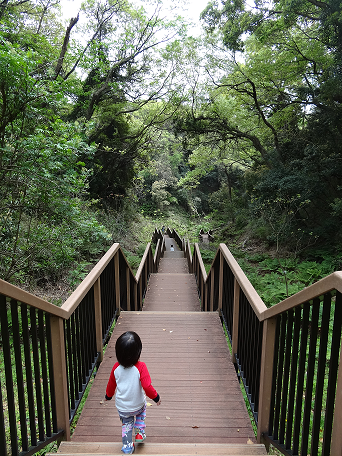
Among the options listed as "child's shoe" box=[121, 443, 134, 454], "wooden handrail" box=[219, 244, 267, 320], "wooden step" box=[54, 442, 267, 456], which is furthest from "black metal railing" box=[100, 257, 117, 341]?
"wooden handrail" box=[219, 244, 267, 320]

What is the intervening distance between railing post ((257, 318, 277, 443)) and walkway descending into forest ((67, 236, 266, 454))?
0.23 meters

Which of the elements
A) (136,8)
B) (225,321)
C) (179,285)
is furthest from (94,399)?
(136,8)

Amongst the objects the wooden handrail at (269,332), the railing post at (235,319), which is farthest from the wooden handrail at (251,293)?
the railing post at (235,319)

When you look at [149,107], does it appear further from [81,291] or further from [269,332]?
[269,332]

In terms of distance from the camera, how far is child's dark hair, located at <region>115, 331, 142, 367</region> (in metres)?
2.10

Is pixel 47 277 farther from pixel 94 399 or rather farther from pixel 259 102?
pixel 259 102

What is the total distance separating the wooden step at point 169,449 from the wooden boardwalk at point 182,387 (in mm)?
159

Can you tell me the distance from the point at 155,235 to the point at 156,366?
13869 millimetres

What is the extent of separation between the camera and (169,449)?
219cm

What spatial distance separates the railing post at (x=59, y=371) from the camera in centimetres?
216

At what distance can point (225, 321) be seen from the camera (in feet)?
12.9

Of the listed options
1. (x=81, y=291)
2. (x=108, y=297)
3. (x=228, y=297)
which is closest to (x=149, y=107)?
(x=108, y=297)

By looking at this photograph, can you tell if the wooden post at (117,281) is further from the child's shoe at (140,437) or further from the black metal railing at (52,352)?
the child's shoe at (140,437)

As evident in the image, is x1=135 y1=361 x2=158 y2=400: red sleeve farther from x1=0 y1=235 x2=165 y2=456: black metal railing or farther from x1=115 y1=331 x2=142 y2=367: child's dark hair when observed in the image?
x1=0 y1=235 x2=165 y2=456: black metal railing
